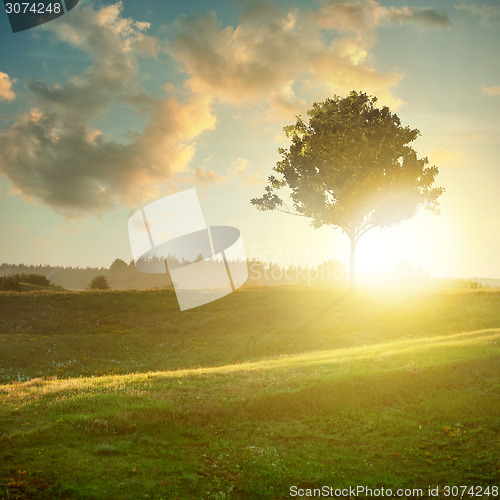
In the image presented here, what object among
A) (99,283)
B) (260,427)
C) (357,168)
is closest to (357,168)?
(357,168)

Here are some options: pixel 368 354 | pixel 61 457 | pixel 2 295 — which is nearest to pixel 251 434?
pixel 61 457

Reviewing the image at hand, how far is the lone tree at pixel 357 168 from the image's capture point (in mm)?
51344

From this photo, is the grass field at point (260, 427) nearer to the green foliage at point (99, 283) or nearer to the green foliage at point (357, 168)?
the green foliage at point (357, 168)

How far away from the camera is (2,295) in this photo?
54969 mm

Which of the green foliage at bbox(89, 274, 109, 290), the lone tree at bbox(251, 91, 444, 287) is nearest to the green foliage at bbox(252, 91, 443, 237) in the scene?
the lone tree at bbox(251, 91, 444, 287)

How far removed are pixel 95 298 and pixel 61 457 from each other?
4581 cm

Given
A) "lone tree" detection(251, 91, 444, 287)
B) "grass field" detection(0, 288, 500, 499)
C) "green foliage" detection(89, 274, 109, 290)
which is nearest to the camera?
"grass field" detection(0, 288, 500, 499)

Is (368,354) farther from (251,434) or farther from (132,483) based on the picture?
(132,483)

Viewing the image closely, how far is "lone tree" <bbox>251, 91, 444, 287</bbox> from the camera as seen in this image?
5134 centimetres

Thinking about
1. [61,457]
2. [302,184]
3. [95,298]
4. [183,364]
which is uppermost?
[302,184]

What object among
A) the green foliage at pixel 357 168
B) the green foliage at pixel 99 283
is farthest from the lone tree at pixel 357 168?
the green foliage at pixel 99 283

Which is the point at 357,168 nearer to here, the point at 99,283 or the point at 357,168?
the point at 357,168

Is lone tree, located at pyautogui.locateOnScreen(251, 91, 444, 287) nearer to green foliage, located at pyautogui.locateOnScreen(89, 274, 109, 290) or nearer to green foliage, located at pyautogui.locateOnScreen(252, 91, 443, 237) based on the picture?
green foliage, located at pyautogui.locateOnScreen(252, 91, 443, 237)

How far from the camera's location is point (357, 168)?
167 feet
